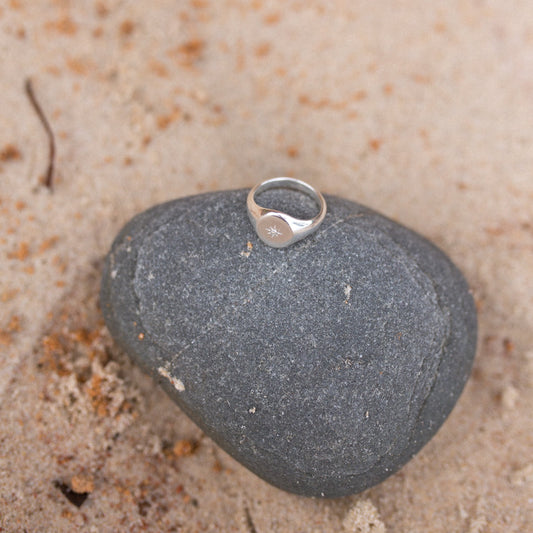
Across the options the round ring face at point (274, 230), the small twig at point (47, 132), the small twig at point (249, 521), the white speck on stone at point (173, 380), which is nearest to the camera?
the round ring face at point (274, 230)

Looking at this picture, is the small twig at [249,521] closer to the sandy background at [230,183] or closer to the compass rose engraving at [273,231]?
the sandy background at [230,183]

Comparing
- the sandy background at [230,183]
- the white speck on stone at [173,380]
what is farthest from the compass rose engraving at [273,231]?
the sandy background at [230,183]

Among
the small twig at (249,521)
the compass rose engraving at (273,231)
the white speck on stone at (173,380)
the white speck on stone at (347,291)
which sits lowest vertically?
the small twig at (249,521)

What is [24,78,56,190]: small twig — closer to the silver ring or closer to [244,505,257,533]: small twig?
the silver ring

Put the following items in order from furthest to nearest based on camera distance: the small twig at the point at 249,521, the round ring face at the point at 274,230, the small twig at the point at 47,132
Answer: the small twig at the point at 47,132 < the small twig at the point at 249,521 < the round ring face at the point at 274,230

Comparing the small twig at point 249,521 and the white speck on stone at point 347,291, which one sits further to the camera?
the small twig at point 249,521

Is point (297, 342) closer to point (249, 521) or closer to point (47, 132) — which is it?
point (249, 521)

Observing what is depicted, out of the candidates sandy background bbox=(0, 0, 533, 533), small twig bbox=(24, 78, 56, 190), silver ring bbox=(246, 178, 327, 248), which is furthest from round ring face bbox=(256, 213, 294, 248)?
small twig bbox=(24, 78, 56, 190)

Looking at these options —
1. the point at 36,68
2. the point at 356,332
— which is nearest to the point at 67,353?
the point at 356,332
